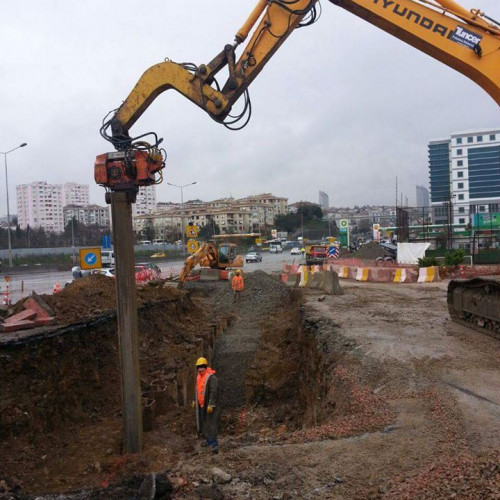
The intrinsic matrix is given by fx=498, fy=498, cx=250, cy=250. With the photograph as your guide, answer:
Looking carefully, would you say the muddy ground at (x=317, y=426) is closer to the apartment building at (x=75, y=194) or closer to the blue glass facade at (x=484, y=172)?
the blue glass facade at (x=484, y=172)

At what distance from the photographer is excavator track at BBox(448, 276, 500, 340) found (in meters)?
9.59

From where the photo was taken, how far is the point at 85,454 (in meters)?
6.55

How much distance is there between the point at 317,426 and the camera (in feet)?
21.9

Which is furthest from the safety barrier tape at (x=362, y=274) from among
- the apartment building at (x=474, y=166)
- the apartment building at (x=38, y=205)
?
the apartment building at (x=38, y=205)

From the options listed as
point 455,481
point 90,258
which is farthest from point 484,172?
point 455,481

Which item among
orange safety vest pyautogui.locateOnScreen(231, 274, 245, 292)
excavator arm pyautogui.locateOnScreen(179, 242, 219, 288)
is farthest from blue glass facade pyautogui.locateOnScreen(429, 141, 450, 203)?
orange safety vest pyautogui.locateOnScreen(231, 274, 245, 292)

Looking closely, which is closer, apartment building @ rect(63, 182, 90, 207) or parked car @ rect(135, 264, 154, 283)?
parked car @ rect(135, 264, 154, 283)

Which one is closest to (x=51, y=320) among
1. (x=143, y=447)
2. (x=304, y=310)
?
(x=143, y=447)

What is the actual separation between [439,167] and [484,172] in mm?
21136

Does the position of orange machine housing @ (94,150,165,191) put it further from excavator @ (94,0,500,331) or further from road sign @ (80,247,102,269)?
road sign @ (80,247,102,269)

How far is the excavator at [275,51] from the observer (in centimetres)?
711

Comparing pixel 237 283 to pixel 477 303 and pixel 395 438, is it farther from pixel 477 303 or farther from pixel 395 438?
pixel 395 438

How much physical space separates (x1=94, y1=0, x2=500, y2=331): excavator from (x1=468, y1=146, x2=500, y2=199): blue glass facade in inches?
3555

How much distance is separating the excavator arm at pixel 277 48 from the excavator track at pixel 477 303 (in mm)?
3849
